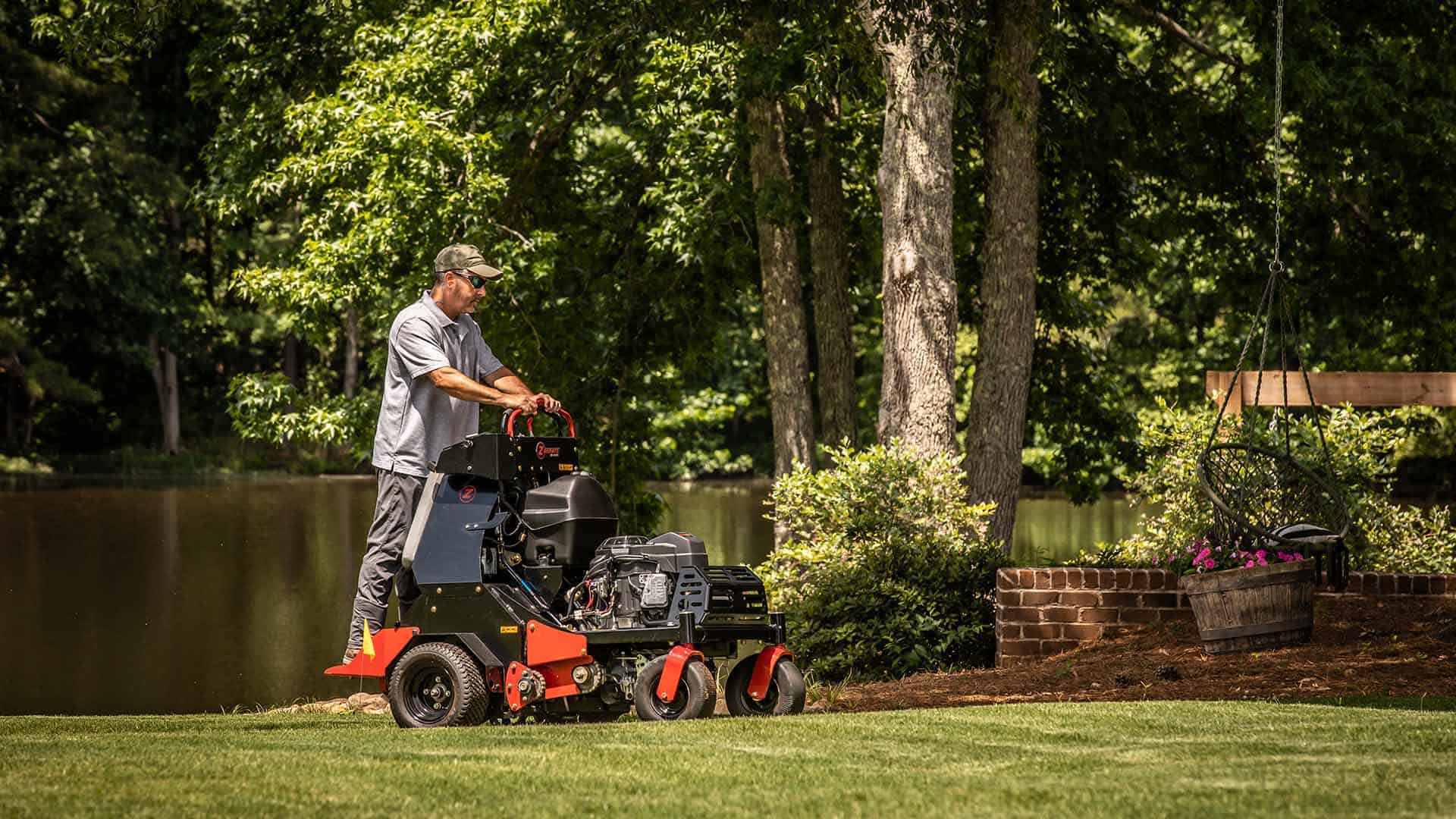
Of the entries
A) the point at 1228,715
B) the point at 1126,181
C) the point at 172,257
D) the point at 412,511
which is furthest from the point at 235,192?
the point at 172,257

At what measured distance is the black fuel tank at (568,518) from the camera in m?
7.38

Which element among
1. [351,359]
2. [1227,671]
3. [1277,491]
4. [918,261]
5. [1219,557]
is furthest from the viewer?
[351,359]

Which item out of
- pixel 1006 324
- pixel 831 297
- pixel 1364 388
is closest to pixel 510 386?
pixel 1006 324

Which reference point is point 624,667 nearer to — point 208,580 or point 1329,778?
point 1329,778

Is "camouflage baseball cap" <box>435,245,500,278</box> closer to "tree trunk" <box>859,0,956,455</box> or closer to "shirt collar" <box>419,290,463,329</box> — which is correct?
"shirt collar" <box>419,290,463,329</box>

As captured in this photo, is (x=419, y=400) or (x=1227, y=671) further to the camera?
(x=1227, y=671)

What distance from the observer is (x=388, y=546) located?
7.61 metres

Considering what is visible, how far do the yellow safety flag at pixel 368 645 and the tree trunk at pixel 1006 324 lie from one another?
6.36 m

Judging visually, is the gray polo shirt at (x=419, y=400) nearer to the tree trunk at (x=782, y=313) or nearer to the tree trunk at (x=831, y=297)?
the tree trunk at (x=782, y=313)

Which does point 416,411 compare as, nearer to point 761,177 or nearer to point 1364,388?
point 1364,388

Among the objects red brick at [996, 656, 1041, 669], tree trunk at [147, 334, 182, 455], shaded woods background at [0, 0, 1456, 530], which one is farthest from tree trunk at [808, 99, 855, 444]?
tree trunk at [147, 334, 182, 455]

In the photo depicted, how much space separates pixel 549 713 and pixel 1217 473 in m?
5.11

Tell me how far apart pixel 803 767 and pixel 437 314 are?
9.84 ft

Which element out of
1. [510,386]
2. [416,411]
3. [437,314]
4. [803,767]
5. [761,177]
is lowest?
[803,767]
